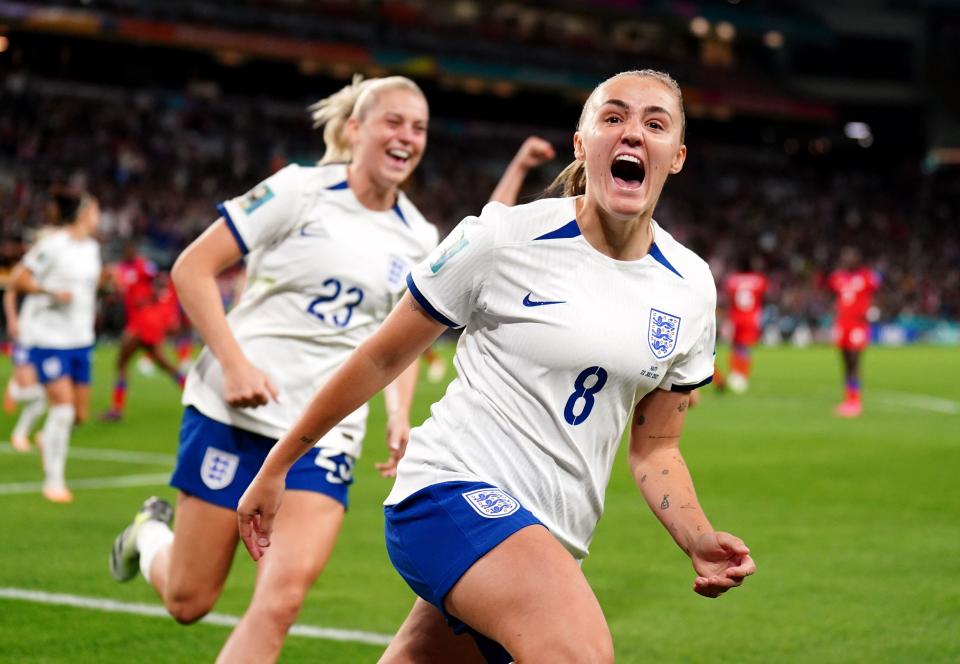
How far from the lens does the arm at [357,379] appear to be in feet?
11.9

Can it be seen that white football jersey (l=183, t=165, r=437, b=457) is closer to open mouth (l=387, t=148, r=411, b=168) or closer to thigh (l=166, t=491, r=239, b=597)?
open mouth (l=387, t=148, r=411, b=168)

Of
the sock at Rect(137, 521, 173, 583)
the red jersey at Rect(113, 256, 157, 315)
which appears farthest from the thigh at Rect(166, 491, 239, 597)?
the red jersey at Rect(113, 256, 157, 315)

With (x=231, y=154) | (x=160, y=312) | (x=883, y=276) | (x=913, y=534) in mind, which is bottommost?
(x=883, y=276)

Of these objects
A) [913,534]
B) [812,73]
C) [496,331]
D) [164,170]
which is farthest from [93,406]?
[812,73]

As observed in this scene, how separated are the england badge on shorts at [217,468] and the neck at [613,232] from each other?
7.18 ft

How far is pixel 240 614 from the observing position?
7215mm

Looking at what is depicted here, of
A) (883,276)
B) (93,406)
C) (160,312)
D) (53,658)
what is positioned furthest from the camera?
(883,276)

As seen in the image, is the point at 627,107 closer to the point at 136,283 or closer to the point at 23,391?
the point at 23,391

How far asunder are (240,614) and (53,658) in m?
1.27

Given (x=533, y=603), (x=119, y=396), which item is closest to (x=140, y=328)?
(x=119, y=396)

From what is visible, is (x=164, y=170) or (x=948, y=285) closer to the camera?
(x=164, y=170)

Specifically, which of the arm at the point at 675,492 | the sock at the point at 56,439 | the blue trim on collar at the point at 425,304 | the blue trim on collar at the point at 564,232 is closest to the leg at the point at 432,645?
the arm at the point at 675,492

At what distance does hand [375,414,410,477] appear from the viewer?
16.8 feet

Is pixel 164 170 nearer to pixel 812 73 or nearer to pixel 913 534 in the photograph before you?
pixel 913 534
